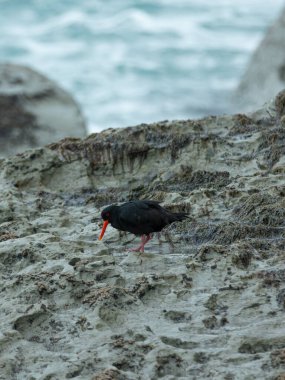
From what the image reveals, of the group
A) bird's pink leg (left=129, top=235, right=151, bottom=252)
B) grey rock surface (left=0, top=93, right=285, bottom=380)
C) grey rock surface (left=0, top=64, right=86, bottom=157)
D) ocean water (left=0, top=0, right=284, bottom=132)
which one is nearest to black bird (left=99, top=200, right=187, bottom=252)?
bird's pink leg (left=129, top=235, right=151, bottom=252)

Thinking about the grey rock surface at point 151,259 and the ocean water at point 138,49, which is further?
the ocean water at point 138,49

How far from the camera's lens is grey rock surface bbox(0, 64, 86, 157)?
45.8 feet

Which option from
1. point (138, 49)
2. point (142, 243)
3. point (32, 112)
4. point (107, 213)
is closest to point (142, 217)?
point (142, 243)

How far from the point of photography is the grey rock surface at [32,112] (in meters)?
14.0

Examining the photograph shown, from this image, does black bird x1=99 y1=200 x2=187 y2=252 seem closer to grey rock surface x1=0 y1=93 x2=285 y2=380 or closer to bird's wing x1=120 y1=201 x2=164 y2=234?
bird's wing x1=120 y1=201 x2=164 y2=234

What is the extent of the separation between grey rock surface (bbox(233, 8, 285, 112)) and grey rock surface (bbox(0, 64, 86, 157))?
682cm

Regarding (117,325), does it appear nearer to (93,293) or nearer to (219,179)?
(93,293)

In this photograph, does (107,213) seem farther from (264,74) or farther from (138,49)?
(138,49)

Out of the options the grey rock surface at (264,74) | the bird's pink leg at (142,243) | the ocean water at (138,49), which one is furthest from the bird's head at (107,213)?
the ocean water at (138,49)

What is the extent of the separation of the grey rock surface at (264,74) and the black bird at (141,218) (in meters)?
13.8

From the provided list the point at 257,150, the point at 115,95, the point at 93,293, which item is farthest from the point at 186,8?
the point at 93,293

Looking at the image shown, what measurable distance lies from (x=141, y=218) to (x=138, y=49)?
25.0 meters

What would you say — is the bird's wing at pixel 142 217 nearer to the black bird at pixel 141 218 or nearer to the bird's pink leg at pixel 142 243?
the black bird at pixel 141 218

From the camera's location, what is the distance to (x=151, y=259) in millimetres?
6102
